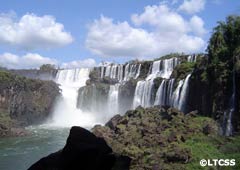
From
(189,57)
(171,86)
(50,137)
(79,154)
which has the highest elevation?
(189,57)

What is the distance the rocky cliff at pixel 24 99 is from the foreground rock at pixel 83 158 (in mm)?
42829

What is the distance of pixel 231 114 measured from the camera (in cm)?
3247

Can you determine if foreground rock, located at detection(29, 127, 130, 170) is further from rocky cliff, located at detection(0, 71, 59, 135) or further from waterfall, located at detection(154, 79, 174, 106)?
rocky cliff, located at detection(0, 71, 59, 135)

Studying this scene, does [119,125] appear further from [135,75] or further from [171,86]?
[135,75]

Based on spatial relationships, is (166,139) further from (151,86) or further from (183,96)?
(151,86)

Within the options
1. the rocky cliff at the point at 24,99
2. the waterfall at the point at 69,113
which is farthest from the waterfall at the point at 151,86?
Answer: the rocky cliff at the point at 24,99

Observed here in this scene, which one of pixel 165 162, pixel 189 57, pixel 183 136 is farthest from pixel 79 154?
pixel 189 57

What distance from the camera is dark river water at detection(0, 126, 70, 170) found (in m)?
31.0

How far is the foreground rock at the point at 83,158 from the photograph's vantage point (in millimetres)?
8719

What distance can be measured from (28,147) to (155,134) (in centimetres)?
1358

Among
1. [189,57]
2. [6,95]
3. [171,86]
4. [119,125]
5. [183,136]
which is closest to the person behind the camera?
[183,136]

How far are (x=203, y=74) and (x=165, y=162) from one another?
45.1 feet

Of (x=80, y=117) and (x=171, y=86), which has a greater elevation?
(x=171, y=86)

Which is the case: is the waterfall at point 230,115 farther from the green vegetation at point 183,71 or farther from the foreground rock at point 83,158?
the foreground rock at point 83,158
